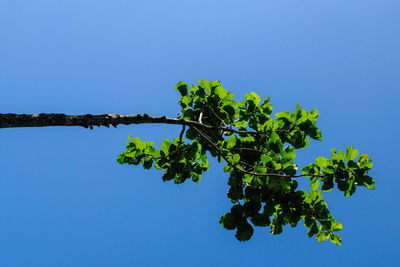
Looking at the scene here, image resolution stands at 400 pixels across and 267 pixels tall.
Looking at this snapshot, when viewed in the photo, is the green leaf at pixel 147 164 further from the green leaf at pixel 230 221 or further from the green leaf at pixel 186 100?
the green leaf at pixel 230 221

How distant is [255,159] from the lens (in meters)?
5.38

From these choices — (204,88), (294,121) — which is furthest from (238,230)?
(204,88)

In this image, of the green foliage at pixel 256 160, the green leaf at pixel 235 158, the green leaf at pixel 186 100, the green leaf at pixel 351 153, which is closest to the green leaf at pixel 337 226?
the green foliage at pixel 256 160

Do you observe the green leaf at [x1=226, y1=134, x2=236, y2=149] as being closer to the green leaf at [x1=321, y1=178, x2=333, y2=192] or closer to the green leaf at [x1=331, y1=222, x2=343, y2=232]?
the green leaf at [x1=321, y1=178, x2=333, y2=192]

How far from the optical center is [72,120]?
3451 millimetres

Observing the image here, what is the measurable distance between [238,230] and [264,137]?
1899 mm

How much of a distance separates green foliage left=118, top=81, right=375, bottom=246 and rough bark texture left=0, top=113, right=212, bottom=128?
2.77ft

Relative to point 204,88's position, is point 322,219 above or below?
below

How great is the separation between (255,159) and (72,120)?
3.39 m

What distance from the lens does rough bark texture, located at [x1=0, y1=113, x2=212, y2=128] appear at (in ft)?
9.57

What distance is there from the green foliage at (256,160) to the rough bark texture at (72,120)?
2.77 ft

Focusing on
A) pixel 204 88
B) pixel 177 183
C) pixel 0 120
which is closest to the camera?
pixel 0 120

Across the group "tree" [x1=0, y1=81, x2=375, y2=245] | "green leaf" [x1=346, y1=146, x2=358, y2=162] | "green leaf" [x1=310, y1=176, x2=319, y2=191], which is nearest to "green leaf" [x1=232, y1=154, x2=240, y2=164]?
"tree" [x1=0, y1=81, x2=375, y2=245]

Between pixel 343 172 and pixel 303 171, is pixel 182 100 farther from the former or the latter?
pixel 343 172
